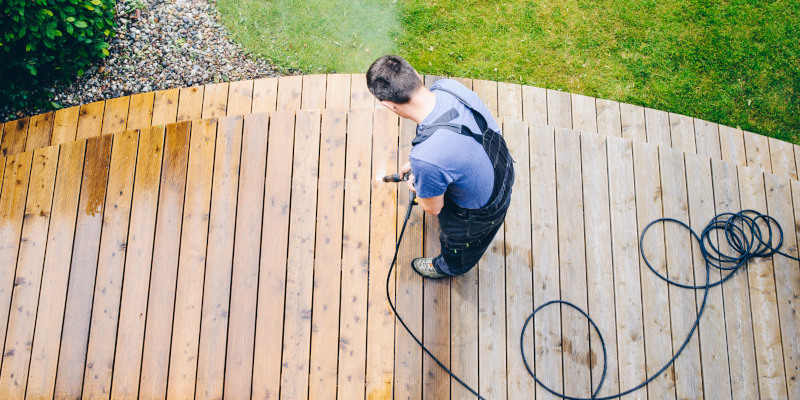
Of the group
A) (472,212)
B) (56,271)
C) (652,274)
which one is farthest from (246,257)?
(652,274)

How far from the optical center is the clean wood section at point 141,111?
325 centimetres

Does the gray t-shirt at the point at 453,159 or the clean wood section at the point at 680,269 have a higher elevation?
the gray t-shirt at the point at 453,159

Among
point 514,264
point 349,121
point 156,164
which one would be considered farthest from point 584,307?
point 156,164

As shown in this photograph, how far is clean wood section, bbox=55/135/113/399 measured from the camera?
267 centimetres

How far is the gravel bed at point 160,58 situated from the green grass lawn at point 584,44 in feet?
0.56

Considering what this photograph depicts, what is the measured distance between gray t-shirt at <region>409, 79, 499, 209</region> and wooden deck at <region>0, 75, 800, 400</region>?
1054 millimetres

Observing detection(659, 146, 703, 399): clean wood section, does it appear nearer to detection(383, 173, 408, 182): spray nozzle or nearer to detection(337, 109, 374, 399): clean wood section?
detection(383, 173, 408, 182): spray nozzle

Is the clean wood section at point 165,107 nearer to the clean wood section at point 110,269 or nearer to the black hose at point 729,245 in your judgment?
the clean wood section at point 110,269

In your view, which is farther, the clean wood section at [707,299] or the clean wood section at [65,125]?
the clean wood section at [65,125]

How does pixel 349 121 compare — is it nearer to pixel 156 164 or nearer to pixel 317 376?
pixel 156 164

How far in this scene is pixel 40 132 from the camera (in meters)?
3.33

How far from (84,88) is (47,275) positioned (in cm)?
165

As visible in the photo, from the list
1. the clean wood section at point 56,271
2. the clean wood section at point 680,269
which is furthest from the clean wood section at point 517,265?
the clean wood section at point 56,271

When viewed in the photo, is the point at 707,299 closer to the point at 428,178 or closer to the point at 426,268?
the point at 426,268
